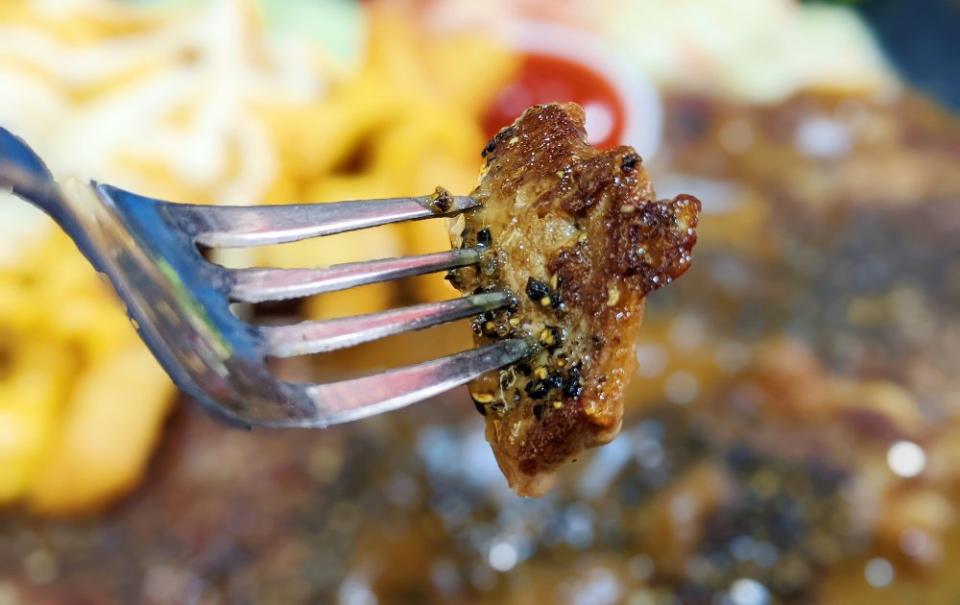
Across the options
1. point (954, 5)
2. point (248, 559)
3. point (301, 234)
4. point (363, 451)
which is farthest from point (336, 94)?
point (954, 5)

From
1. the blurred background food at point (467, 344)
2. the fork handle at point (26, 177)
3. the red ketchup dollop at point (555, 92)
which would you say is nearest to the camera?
the fork handle at point (26, 177)

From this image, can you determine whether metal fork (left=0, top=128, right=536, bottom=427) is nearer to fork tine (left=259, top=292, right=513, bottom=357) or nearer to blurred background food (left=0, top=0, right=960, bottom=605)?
fork tine (left=259, top=292, right=513, bottom=357)

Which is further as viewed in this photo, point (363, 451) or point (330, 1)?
point (330, 1)

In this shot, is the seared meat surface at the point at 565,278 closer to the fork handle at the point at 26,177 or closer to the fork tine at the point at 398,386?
the fork tine at the point at 398,386

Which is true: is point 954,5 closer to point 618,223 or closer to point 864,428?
point 864,428

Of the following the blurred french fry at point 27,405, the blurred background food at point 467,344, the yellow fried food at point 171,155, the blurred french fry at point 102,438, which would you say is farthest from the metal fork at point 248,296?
the blurred french fry at point 27,405

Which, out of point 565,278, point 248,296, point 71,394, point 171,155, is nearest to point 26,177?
point 248,296
